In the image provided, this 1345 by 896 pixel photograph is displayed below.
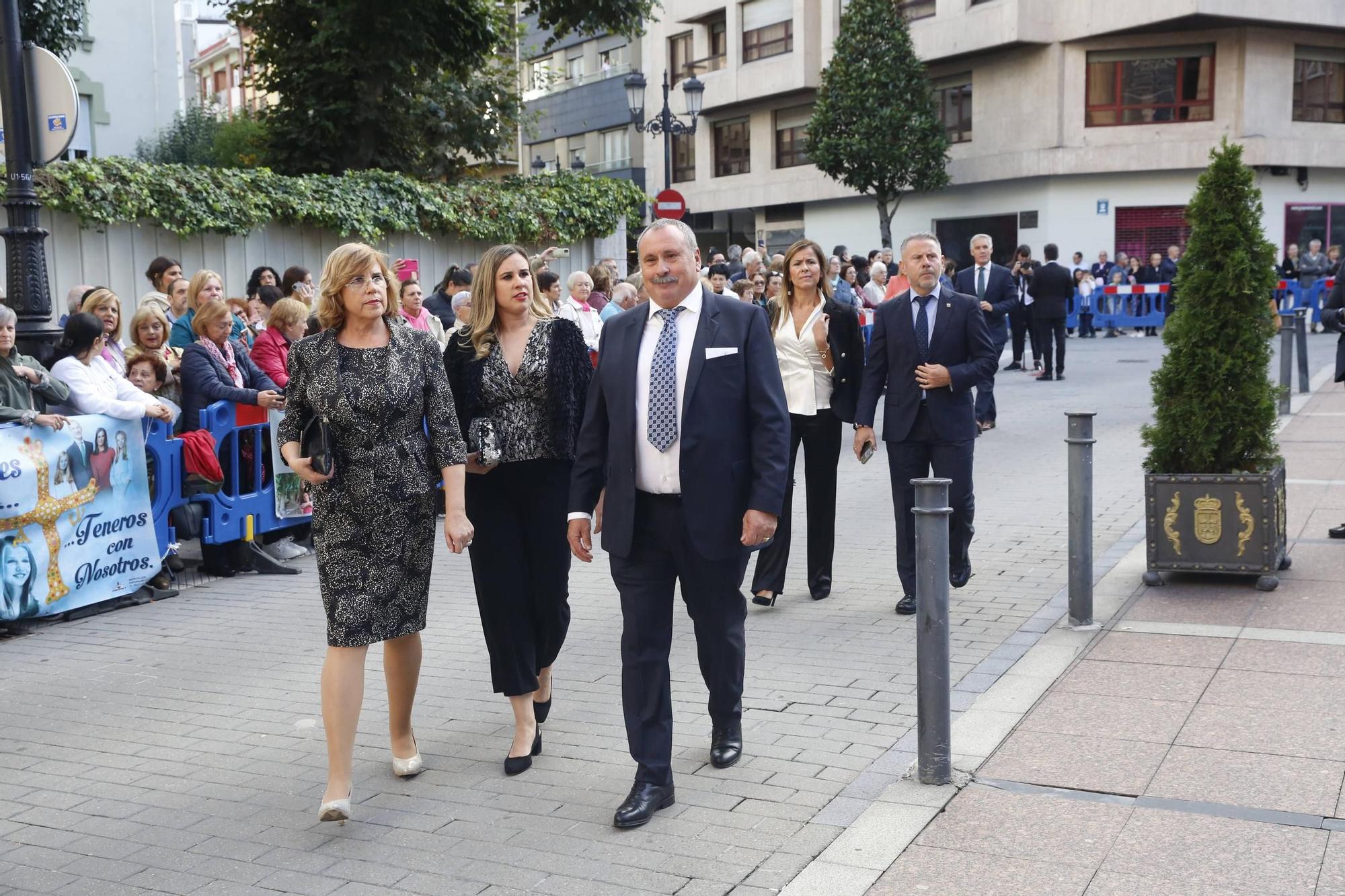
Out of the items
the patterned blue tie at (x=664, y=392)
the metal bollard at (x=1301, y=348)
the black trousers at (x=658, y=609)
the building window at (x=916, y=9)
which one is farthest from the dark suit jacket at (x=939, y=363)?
the building window at (x=916, y=9)

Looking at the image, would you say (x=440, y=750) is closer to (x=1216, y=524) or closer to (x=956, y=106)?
(x=1216, y=524)

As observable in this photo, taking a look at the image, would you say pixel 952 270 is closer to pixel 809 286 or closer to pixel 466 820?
pixel 809 286

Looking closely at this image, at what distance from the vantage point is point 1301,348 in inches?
675

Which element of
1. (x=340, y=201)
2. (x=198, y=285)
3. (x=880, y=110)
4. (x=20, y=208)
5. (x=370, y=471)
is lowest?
(x=370, y=471)

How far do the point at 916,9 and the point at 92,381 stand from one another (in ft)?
112

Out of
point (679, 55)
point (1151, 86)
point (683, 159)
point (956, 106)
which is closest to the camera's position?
point (1151, 86)

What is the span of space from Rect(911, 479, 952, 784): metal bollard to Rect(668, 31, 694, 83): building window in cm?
4361

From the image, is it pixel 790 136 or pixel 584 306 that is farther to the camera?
pixel 790 136

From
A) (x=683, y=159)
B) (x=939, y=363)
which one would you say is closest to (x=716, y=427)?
(x=939, y=363)

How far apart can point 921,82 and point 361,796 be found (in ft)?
116

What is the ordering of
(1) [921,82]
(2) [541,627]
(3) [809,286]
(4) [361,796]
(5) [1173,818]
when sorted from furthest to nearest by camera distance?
1. (1) [921,82]
2. (3) [809,286]
3. (2) [541,627]
4. (4) [361,796]
5. (5) [1173,818]

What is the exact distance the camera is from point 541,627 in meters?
5.29

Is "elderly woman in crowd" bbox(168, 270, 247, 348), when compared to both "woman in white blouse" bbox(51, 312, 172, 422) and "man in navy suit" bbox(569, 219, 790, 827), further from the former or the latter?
"man in navy suit" bbox(569, 219, 790, 827)

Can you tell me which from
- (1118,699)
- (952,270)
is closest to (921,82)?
(952,270)
